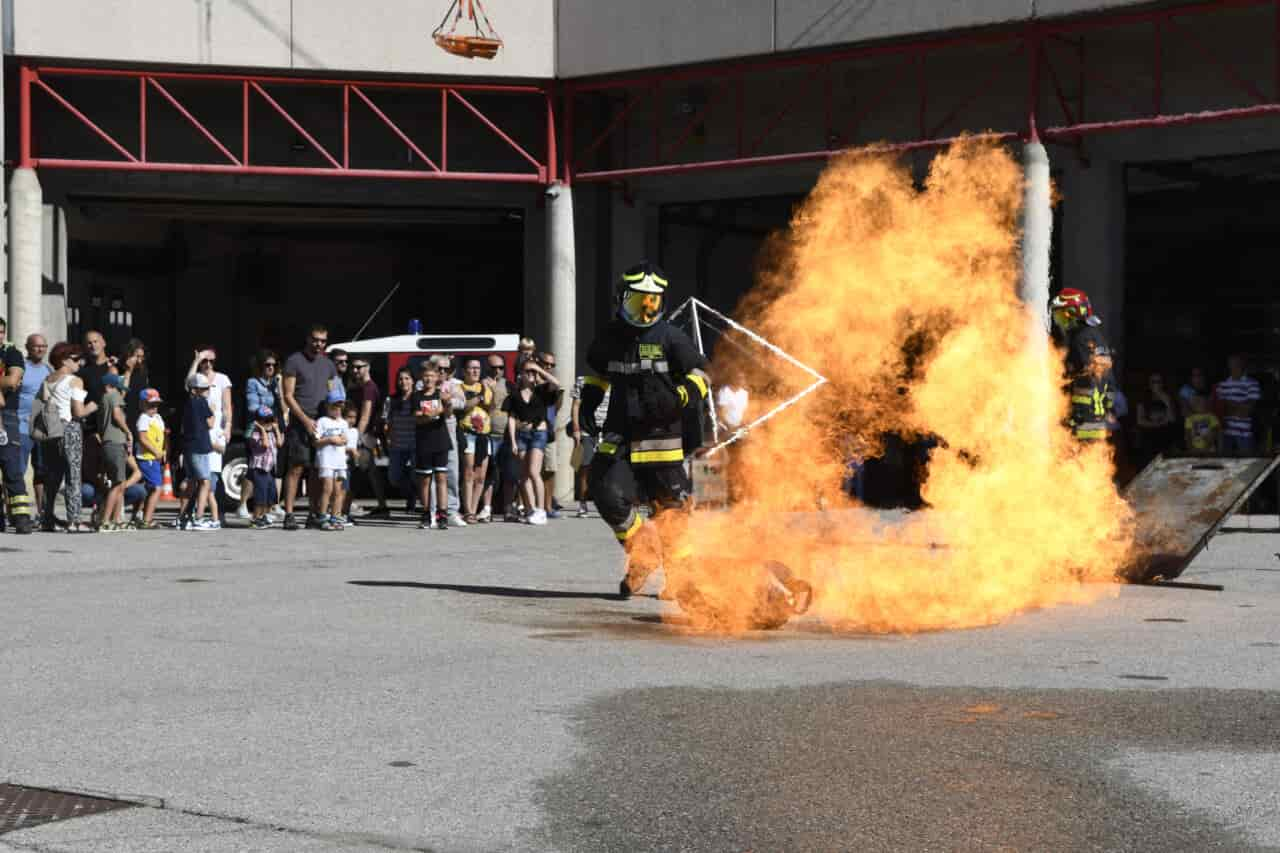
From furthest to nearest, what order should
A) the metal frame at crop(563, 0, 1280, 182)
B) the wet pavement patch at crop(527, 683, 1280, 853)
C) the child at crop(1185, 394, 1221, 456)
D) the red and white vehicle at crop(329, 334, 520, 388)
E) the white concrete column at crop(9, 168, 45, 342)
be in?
the red and white vehicle at crop(329, 334, 520, 388)
the white concrete column at crop(9, 168, 45, 342)
the child at crop(1185, 394, 1221, 456)
the metal frame at crop(563, 0, 1280, 182)
the wet pavement patch at crop(527, 683, 1280, 853)

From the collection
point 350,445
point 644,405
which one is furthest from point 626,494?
point 350,445

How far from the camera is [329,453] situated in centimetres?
1712

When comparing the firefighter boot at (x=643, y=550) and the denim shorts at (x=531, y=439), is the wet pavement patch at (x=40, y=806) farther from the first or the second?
the denim shorts at (x=531, y=439)

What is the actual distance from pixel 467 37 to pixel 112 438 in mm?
7609

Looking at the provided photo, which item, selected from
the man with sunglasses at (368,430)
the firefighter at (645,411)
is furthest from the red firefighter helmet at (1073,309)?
the man with sunglasses at (368,430)

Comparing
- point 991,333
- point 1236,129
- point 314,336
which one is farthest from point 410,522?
point 1236,129

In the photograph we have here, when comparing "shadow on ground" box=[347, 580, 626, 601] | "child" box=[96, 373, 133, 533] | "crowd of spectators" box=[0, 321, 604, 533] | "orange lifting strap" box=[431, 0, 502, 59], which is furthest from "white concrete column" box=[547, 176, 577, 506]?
"shadow on ground" box=[347, 580, 626, 601]

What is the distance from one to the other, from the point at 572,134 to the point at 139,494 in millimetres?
Answer: 9240

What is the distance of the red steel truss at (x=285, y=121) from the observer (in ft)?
73.8

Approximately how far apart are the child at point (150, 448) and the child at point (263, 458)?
880 millimetres

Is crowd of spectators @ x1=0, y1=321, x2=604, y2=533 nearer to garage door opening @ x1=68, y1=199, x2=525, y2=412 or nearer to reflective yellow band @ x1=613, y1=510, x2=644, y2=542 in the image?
reflective yellow band @ x1=613, y1=510, x2=644, y2=542

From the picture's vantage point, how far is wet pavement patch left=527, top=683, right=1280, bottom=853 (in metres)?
5.17

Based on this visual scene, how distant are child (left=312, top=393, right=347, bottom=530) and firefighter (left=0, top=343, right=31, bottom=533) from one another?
269cm

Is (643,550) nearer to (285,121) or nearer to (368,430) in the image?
(368,430)
